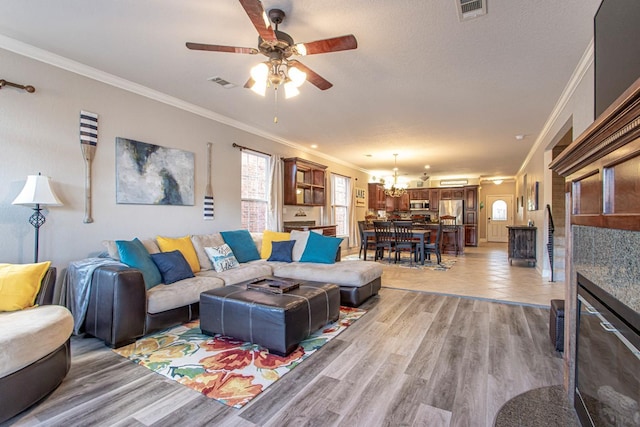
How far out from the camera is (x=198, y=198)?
436cm

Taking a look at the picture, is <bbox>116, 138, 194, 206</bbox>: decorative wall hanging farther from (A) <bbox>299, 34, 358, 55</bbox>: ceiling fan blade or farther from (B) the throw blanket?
(A) <bbox>299, 34, 358, 55</bbox>: ceiling fan blade

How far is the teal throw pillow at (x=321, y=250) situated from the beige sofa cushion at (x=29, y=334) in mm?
2792

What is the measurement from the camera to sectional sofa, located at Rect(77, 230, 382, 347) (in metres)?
2.53

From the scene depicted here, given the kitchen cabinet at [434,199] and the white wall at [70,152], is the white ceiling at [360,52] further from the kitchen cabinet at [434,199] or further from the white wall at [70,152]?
the kitchen cabinet at [434,199]

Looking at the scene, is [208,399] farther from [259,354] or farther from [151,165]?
[151,165]

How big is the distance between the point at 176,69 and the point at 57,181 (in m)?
1.62

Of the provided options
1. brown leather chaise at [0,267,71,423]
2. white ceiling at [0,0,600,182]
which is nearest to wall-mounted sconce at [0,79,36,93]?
white ceiling at [0,0,600,182]

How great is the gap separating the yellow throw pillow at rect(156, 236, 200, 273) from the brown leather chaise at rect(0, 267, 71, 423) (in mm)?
1568

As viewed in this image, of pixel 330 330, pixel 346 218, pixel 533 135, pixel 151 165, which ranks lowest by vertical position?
pixel 330 330

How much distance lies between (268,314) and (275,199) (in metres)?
3.48

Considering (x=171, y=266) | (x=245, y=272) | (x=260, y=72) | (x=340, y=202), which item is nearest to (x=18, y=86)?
(x=171, y=266)

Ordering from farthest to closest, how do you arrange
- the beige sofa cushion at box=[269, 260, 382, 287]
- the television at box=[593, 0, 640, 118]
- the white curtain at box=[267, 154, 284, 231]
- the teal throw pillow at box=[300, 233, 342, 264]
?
the white curtain at box=[267, 154, 284, 231], the teal throw pillow at box=[300, 233, 342, 264], the beige sofa cushion at box=[269, 260, 382, 287], the television at box=[593, 0, 640, 118]

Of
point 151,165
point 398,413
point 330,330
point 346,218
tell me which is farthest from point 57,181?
point 346,218

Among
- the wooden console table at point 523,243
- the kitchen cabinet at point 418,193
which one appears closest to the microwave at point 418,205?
the kitchen cabinet at point 418,193
